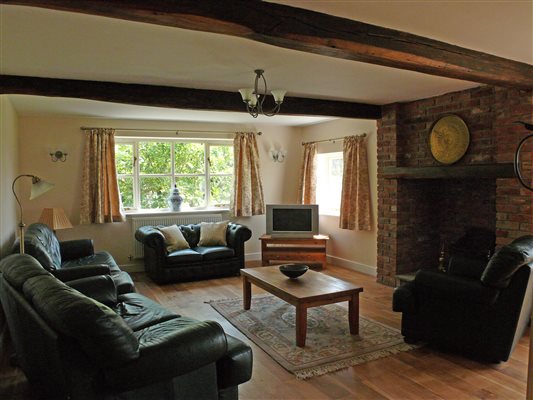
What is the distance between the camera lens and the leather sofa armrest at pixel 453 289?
2.92 metres

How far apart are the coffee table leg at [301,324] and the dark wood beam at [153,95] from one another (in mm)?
2206

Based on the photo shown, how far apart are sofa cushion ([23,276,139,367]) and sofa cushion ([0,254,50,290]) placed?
549 mm

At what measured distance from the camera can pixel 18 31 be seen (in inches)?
96.0

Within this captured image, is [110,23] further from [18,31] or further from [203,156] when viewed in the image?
[203,156]

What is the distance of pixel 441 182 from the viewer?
5230mm

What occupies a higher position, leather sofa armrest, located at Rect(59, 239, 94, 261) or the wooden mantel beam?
the wooden mantel beam

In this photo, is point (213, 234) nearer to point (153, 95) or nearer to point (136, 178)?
point (136, 178)

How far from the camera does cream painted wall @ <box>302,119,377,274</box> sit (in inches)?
222

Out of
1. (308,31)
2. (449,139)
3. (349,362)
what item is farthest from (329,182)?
(308,31)

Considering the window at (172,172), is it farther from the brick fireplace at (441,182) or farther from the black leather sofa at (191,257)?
the brick fireplace at (441,182)

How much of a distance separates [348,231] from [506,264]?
132 inches

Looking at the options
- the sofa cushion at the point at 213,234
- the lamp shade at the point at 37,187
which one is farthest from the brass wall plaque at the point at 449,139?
the lamp shade at the point at 37,187

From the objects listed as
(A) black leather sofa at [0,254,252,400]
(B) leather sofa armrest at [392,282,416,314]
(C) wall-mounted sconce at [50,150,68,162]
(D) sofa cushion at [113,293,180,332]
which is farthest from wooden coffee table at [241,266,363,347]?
(C) wall-mounted sconce at [50,150,68,162]

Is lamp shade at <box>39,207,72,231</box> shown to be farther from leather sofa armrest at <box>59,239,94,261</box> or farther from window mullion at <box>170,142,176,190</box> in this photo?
window mullion at <box>170,142,176,190</box>
